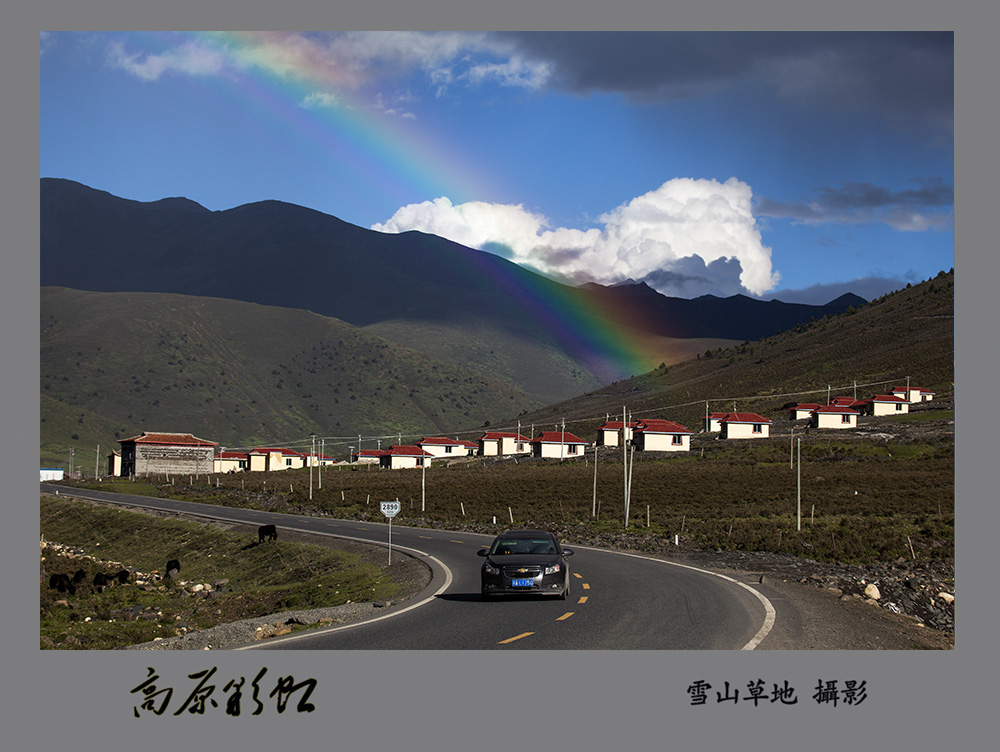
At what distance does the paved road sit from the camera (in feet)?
57.9

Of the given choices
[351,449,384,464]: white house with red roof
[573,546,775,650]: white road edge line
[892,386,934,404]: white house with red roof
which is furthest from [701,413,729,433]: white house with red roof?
[573,546,775,650]: white road edge line

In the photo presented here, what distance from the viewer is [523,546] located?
24234mm

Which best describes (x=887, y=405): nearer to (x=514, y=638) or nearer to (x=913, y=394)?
(x=913, y=394)

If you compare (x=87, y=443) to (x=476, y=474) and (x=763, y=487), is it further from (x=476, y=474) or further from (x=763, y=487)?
(x=763, y=487)

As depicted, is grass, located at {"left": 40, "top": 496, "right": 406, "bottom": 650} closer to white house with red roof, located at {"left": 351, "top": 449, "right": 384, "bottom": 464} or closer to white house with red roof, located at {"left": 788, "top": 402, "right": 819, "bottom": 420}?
white house with red roof, located at {"left": 351, "top": 449, "right": 384, "bottom": 464}

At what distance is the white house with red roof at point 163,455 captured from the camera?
134125 millimetres

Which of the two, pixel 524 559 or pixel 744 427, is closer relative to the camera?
pixel 524 559

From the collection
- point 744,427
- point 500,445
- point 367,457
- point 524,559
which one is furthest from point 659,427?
point 524,559

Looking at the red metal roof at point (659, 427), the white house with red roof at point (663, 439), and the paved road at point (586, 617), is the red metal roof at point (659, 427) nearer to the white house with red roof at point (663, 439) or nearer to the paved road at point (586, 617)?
the white house with red roof at point (663, 439)

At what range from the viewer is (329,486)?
101938 millimetres

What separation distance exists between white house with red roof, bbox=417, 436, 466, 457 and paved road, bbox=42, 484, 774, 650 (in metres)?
120

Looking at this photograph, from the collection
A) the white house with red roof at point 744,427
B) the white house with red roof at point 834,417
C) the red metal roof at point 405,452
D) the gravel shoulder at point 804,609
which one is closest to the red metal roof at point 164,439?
the red metal roof at point 405,452

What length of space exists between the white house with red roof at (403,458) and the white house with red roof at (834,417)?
56.8 meters

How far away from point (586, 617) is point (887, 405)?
438 ft
